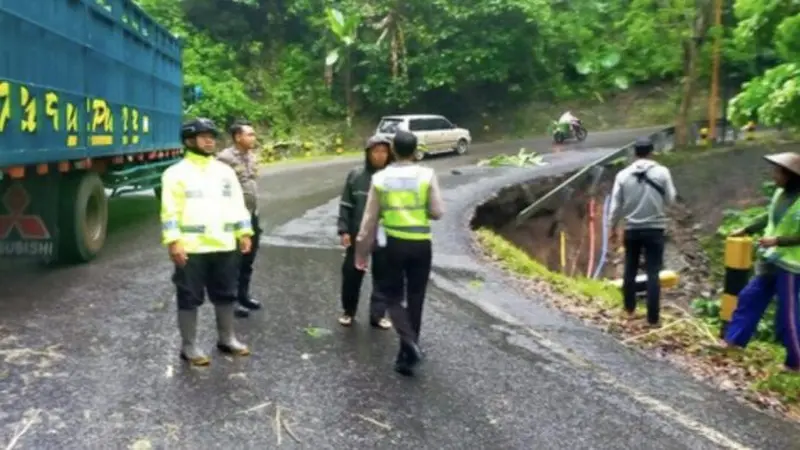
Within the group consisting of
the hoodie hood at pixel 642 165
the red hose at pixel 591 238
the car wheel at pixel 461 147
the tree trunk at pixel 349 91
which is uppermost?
the tree trunk at pixel 349 91

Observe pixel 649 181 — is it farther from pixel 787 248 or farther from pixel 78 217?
pixel 78 217

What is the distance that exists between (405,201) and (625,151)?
571 inches

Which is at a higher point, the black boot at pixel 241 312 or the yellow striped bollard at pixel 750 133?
the yellow striped bollard at pixel 750 133

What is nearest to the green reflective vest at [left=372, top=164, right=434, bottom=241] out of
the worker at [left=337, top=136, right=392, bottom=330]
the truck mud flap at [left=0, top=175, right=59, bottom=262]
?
the worker at [left=337, top=136, right=392, bottom=330]

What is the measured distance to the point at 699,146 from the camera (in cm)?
2267

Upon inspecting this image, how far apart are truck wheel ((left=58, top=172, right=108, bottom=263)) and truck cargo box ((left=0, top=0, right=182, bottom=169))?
0.40 metres

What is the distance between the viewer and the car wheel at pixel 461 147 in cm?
2693

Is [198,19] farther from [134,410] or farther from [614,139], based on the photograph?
[134,410]

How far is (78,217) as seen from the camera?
27.4 ft

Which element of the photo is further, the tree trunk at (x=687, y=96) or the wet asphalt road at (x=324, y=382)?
the tree trunk at (x=687, y=96)

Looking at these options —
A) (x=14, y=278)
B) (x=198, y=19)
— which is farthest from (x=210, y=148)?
(x=198, y=19)

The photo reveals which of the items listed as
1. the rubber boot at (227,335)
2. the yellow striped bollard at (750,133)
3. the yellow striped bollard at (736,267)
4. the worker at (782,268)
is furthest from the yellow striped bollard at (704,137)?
the rubber boot at (227,335)

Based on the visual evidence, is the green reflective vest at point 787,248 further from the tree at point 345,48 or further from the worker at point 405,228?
the tree at point 345,48

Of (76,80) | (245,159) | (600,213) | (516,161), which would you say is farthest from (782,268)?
(516,161)
